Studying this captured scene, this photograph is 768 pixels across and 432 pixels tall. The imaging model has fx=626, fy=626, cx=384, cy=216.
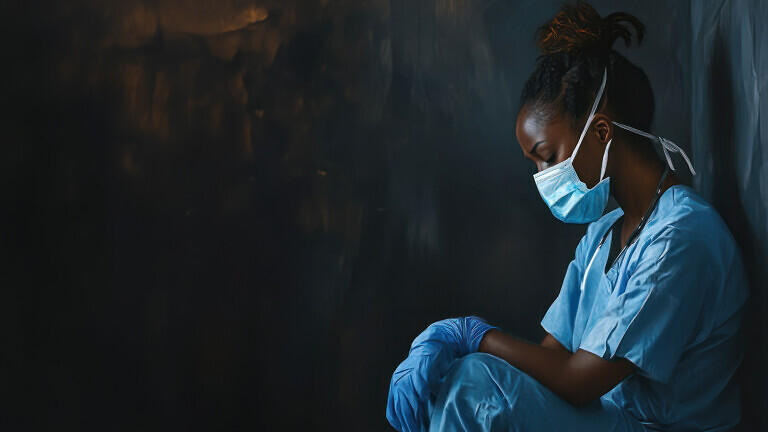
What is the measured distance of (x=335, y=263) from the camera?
56.5 inches

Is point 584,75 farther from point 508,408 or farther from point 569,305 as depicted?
point 508,408

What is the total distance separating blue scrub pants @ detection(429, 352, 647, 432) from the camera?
845mm

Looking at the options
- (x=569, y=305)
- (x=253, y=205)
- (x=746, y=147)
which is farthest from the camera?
(x=253, y=205)

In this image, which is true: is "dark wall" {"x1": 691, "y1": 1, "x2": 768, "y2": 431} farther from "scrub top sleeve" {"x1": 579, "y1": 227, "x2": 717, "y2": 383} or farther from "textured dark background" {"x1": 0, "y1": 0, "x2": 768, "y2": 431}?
"textured dark background" {"x1": 0, "y1": 0, "x2": 768, "y2": 431}

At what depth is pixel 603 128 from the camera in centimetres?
98

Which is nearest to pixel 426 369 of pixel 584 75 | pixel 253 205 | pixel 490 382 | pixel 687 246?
pixel 490 382

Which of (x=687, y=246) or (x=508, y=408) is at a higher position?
(x=687, y=246)

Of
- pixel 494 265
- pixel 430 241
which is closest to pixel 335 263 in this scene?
pixel 430 241

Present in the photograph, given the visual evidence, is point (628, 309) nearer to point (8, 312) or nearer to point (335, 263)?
point (335, 263)

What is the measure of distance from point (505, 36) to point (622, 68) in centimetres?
45

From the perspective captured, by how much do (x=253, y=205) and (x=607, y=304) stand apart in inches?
32.9

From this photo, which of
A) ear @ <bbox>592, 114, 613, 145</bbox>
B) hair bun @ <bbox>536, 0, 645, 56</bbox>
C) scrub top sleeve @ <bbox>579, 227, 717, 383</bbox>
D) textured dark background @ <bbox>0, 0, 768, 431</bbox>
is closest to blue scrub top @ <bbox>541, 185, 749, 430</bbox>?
scrub top sleeve @ <bbox>579, 227, 717, 383</bbox>

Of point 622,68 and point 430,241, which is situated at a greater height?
point 622,68

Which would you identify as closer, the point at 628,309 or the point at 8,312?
the point at 628,309
